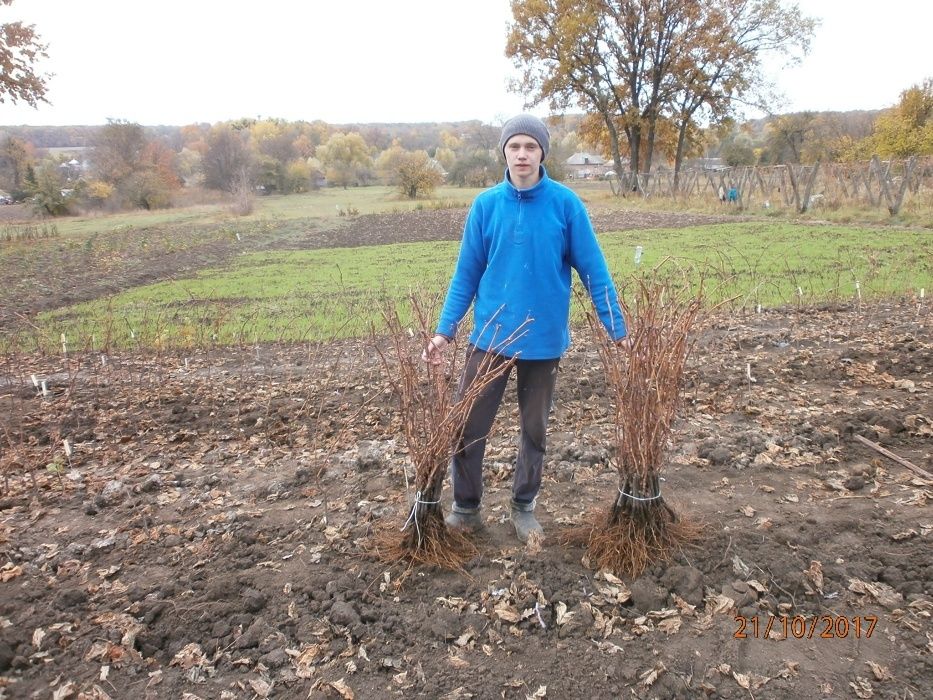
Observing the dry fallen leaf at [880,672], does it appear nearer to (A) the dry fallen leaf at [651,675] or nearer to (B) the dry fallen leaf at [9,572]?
(A) the dry fallen leaf at [651,675]

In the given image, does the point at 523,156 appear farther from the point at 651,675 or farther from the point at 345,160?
the point at 345,160

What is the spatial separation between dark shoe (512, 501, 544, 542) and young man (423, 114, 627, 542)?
268 millimetres

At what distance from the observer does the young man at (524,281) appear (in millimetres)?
2818

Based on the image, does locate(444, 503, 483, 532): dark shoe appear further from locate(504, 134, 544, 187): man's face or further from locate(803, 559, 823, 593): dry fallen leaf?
locate(504, 134, 544, 187): man's face

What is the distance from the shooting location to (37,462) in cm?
455

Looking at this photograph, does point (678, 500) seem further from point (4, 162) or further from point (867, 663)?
point (4, 162)

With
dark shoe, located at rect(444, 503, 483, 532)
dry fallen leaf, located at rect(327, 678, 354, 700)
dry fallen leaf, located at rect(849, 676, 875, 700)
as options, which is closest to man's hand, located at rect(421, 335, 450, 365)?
dark shoe, located at rect(444, 503, 483, 532)

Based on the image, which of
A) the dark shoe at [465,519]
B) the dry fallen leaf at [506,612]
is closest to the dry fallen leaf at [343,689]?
the dry fallen leaf at [506,612]

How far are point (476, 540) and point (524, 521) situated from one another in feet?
0.87

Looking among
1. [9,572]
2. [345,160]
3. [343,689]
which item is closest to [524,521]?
[343,689]

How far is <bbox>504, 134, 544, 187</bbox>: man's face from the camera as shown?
107 inches

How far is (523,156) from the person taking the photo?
2.72 m

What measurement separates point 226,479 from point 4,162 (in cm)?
Result: 6402

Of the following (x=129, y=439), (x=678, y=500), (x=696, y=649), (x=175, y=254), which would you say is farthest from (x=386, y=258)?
(x=696, y=649)
